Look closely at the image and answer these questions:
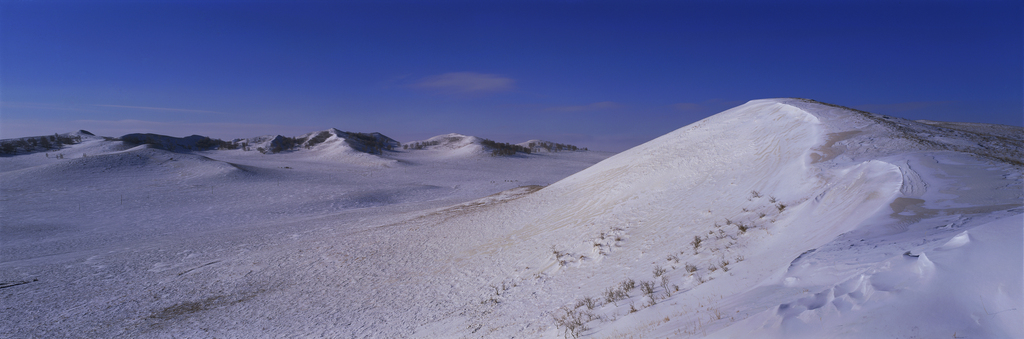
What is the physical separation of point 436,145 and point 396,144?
5.73m

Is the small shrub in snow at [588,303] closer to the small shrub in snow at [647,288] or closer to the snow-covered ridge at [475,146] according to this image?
the small shrub in snow at [647,288]

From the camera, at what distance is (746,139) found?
9.76 meters

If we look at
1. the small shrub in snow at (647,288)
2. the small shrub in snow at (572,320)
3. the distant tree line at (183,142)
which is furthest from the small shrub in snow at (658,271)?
the distant tree line at (183,142)

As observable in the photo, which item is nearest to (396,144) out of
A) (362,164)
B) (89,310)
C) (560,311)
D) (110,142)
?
(362,164)

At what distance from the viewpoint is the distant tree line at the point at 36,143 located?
28413 mm

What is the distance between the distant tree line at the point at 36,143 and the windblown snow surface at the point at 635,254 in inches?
806

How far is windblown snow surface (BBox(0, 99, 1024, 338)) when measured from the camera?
112 inches

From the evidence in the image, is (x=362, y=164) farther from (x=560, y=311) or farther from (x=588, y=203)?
(x=560, y=311)

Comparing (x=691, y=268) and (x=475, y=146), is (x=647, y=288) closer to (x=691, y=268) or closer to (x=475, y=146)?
(x=691, y=268)

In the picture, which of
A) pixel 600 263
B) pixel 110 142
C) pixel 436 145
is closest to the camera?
pixel 600 263

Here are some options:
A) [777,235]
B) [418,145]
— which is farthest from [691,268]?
[418,145]

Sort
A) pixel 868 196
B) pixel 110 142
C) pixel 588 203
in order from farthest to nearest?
pixel 110 142 → pixel 588 203 → pixel 868 196

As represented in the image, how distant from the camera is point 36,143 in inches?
1221

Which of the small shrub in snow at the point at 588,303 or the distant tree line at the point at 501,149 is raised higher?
the distant tree line at the point at 501,149
